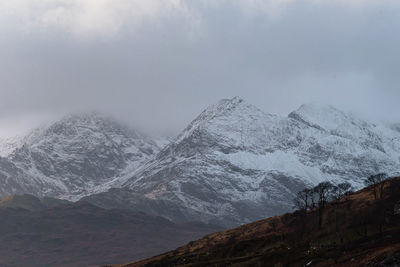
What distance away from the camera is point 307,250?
431 feet

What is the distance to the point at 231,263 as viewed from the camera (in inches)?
5423

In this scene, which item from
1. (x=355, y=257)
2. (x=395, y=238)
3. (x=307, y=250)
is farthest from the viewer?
(x=307, y=250)

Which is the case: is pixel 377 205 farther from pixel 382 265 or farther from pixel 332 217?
pixel 382 265

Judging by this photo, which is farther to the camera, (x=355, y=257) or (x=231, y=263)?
(x=231, y=263)

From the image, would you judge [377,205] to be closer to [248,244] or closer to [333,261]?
[248,244]

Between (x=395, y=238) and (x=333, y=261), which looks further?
(x=395, y=238)

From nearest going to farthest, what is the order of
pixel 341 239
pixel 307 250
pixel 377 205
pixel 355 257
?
pixel 355 257 → pixel 307 250 → pixel 341 239 → pixel 377 205

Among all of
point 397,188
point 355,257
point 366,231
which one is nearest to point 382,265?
point 355,257

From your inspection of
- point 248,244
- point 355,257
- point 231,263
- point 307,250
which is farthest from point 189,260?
point 355,257

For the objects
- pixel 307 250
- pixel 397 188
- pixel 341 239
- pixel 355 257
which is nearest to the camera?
pixel 355 257

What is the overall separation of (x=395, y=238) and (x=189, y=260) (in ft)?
220

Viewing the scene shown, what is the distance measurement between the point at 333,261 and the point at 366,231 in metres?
47.1

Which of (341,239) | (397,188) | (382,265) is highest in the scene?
(397,188)

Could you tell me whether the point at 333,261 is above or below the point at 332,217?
below
